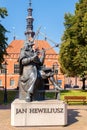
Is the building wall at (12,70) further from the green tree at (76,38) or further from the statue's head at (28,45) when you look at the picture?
the statue's head at (28,45)

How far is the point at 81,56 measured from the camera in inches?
1405

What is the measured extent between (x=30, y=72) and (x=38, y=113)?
6.27 feet

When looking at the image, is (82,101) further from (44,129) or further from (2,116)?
(44,129)

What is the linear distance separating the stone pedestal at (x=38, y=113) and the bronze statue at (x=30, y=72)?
0.42 metres

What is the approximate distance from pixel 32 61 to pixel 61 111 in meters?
2.57

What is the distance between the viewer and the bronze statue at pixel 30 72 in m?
14.6

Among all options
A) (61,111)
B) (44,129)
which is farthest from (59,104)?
(44,129)

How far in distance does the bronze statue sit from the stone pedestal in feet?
1.38

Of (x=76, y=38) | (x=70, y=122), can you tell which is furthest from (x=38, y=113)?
(x=76, y=38)

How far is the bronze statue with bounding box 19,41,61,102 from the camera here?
14.6 m

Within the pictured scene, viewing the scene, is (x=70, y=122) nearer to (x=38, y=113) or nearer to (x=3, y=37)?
(x=38, y=113)

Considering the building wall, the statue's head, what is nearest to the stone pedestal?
the statue's head

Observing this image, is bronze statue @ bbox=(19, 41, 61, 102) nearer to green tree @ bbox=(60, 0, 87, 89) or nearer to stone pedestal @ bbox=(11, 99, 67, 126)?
stone pedestal @ bbox=(11, 99, 67, 126)

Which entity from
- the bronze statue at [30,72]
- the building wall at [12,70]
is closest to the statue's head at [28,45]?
the bronze statue at [30,72]
